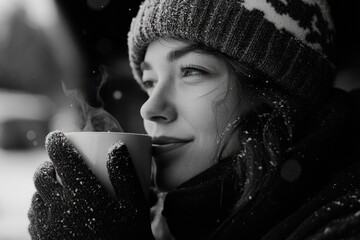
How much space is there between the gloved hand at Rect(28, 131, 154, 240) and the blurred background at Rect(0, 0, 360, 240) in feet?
1.80

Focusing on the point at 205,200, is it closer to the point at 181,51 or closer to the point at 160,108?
the point at 160,108

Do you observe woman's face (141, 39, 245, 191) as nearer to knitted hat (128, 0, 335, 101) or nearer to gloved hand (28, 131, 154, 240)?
knitted hat (128, 0, 335, 101)

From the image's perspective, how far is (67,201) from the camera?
0.94 m

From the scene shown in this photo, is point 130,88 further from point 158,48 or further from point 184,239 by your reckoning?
point 184,239

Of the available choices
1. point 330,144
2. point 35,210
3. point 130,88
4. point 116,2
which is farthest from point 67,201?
point 116,2

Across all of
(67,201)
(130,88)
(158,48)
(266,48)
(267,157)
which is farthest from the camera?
(130,88)

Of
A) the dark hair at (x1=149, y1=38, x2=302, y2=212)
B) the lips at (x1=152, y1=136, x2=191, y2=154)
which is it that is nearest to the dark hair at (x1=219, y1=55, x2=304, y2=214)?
the dark hair at (x1=149, y1=38, x2=302, y2=212)

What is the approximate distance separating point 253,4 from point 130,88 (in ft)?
4.04

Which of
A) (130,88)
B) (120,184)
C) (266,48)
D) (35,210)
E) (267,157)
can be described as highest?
(266,48)

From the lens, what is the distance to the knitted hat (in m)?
1.21

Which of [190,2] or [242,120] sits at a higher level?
[190,2]

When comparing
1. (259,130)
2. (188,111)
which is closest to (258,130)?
(259,130)

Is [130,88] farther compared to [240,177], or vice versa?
[130,88]

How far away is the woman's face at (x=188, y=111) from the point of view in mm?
1197
